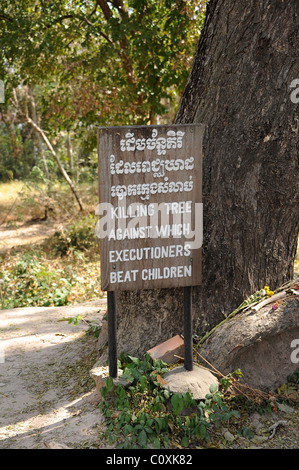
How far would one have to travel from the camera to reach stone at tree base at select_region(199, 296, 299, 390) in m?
3.65

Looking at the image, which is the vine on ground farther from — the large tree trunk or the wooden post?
the large tree trunk

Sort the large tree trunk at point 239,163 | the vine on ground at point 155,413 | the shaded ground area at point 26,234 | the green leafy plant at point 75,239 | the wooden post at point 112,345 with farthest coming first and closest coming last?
the shaded ground area at point 26,234, the green leafy plant at point 75,239, the large tree trunk at point 239,163, the wooden post at point 112,345, the vine on ground at point 155,413

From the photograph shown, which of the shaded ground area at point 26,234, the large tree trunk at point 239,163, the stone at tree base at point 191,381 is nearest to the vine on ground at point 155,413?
the stone at tree base at point 191,381

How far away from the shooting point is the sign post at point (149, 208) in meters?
3.32

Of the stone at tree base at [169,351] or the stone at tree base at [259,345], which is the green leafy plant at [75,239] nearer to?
the stone at tree base at [169,351]

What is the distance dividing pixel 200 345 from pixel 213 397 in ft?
1.81

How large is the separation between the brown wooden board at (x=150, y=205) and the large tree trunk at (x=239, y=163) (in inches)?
16.3

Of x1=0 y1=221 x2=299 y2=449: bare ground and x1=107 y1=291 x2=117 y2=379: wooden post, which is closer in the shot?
x1=0 y1=221 x2=299 y2=449: bare ground

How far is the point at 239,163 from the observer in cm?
377

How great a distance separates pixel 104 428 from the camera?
3.29 metres

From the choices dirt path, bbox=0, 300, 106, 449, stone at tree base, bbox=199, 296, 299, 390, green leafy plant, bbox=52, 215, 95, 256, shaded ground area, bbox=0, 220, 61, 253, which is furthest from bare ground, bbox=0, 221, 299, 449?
shaded ground area, bbox=0, 220, 61, 253

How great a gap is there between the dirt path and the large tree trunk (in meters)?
0.62

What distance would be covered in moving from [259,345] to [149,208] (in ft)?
4.75

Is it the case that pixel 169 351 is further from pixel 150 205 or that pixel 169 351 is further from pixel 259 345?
pixel 150 205
